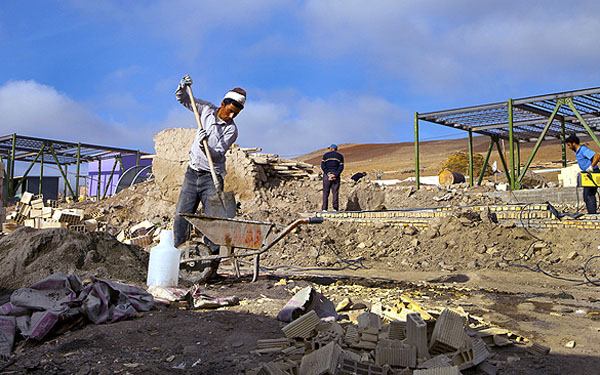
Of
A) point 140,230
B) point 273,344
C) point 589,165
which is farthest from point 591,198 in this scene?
point 140,230

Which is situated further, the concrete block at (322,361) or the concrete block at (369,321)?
the concrete block at (369,321)

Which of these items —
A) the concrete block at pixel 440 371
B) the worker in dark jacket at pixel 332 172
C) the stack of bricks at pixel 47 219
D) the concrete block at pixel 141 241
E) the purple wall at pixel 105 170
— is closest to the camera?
the concrete block at pixel 440 371

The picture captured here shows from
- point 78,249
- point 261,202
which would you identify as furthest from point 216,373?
point 261,202

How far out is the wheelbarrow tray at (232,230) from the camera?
420 cm

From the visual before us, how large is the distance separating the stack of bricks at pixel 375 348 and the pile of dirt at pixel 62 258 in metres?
2.37

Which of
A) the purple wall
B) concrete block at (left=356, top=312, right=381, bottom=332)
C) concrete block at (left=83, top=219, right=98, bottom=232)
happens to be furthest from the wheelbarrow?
the purple wall

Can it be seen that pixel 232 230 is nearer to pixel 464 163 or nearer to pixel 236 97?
pixel 236 97

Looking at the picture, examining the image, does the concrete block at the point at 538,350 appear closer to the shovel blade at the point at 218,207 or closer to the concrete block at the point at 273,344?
the concrete block at the point at 273,344

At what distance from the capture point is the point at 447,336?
7.77ft

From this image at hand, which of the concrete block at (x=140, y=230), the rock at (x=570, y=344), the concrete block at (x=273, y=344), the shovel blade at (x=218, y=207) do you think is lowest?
the rock at (x=570, y=344)

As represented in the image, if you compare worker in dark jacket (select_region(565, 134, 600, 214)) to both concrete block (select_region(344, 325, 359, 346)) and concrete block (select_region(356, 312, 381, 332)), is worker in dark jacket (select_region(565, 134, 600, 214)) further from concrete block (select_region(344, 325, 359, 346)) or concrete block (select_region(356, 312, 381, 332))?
concrete block (select_region(344, 325, 359, 346))

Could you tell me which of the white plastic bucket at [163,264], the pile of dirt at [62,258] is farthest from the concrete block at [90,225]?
the white plastic bucket at [163,264]

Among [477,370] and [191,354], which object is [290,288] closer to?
[191,354]

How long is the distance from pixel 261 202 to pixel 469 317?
847cm
